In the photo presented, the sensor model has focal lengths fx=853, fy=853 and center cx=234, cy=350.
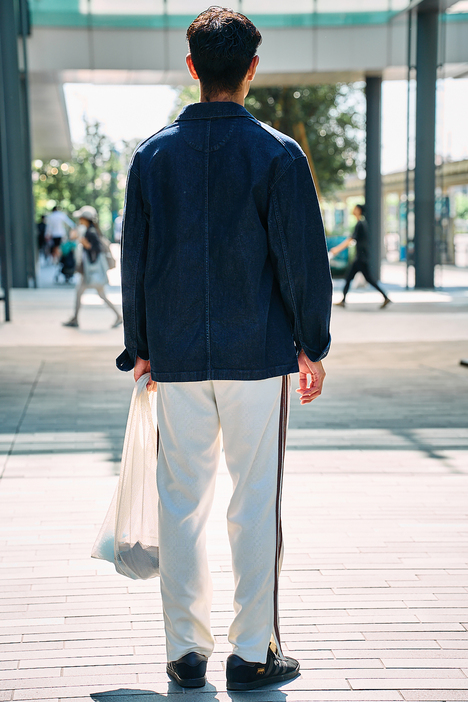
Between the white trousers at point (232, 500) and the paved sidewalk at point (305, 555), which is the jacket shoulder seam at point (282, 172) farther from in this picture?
the paved sidewalk at point (305, 555)

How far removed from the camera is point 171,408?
2480 mm

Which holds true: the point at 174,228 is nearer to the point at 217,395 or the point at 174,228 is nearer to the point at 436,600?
the point at 217,395

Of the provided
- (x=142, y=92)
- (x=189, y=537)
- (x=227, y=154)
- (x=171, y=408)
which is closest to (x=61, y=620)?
(x=189, y=537)

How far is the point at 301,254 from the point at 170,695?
136 cm

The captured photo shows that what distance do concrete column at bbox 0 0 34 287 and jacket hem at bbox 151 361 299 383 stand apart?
15.9 meters

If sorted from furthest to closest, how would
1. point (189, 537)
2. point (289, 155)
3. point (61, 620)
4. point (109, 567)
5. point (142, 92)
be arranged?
point (142, 92) < point (109, 567) < point (61, 620) < point (189, 537) < point (289, 155)

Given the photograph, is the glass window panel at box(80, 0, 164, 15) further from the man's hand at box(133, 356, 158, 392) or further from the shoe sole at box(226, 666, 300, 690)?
the shoe sole at box(226, 666, 300, 690)

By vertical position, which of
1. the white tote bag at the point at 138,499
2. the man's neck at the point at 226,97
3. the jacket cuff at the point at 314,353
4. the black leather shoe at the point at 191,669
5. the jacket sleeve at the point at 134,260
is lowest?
the black leather shoe at the point at 191,669

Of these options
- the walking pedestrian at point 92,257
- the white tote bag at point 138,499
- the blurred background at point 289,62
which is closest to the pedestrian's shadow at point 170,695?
the white tote bag at point 138,499

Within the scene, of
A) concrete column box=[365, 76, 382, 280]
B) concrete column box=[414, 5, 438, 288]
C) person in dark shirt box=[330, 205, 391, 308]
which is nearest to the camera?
person in dark shirt box=[330, 205, 391, 308]

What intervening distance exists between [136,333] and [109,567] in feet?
4.71

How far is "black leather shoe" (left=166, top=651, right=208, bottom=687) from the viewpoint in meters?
2.55

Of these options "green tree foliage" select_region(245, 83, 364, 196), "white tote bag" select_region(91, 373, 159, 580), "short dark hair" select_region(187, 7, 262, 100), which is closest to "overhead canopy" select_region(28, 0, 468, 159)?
"green tree foliage" select_region(245, 83, 364, 196)

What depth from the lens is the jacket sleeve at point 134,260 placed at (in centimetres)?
247
